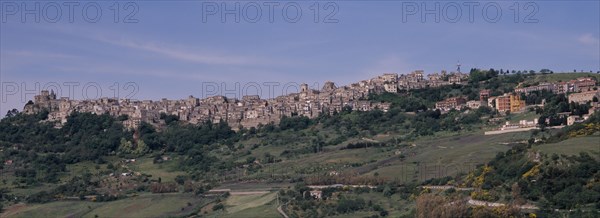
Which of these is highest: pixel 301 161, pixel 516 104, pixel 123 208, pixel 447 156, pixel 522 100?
pixel 522 100

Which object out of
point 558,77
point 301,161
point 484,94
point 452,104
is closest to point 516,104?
point 452,104

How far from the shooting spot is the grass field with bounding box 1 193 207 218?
6569cm

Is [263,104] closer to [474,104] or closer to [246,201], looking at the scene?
[474,104]

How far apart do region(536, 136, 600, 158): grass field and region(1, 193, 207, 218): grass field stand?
21980 mm

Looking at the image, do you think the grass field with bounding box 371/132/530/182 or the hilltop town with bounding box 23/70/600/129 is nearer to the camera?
the grass field with bounding box 371/132/530/182

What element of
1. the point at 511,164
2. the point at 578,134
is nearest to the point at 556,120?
the point at 578,134

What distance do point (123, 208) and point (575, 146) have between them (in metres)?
28.5

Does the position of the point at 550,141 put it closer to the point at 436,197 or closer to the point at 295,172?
the point at 436,197

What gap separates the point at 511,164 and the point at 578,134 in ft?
23.7

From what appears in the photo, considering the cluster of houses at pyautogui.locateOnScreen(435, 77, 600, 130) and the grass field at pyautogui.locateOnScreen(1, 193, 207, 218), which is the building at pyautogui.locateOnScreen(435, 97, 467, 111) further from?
the grass field at pyautogui.locateOnScreen(1, 193, 207, 218)

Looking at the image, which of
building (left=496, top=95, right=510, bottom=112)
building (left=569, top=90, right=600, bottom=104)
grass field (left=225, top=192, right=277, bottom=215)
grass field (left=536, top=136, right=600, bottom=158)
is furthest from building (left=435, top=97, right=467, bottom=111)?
grass field (left=536, top=136, right=600, bottom=158)

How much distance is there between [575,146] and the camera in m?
53.5

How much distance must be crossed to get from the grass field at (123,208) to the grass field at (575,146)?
21980 mm

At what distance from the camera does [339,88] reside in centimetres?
11581
